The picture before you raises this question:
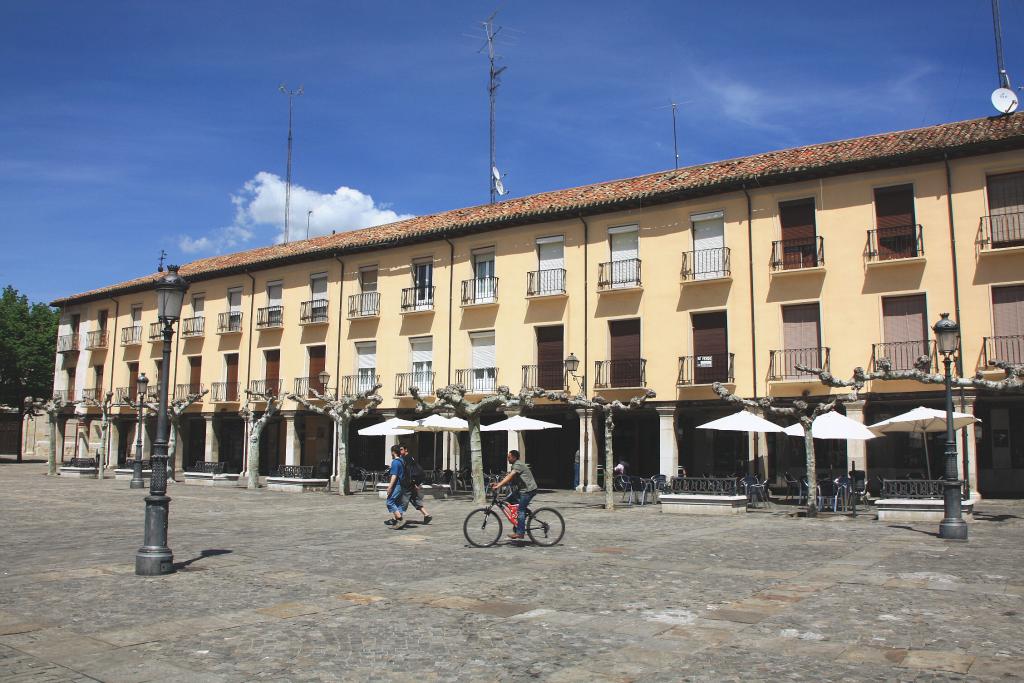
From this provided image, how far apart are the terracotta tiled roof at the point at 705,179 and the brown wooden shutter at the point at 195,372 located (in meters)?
4.85

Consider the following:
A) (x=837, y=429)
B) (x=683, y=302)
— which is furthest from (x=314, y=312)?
(x=837, y=429)

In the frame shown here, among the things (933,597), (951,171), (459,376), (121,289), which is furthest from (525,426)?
(121,289)

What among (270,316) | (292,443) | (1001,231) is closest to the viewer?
(1001,231)

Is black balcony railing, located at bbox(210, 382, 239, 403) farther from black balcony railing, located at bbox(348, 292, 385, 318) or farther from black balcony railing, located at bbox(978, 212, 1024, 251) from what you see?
black balcony railing, located at bbox(978, 212, 1024, 251)

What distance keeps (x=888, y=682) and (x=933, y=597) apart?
3.55m

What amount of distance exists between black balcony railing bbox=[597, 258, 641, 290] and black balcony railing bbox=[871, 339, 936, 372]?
7382 millimetres

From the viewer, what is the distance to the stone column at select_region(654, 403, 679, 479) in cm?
2488

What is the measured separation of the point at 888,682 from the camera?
18.4ft

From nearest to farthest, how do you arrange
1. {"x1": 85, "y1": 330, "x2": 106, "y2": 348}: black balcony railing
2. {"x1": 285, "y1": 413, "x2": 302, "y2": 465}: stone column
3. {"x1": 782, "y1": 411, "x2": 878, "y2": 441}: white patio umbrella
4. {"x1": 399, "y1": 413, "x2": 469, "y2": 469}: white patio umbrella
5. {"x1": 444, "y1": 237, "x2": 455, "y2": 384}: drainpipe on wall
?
{"x1": 782, "y1": 411, "x2": 878, "y2": 441}: white patio umbrella → {"x1": 399, "y1": 413, "x2": 469, "y2": 469}: white patio umbrella → {"x1": 444, "y1": 237, "x2": 455, "y2": 384}: drainpipe on wall → {"x1": 285, "y1": 413, "x2": 302, "y2": 465}: stone column → {"x1": 85, "y1": 330, "x2": 106, "y2": 348}: black balcony railing

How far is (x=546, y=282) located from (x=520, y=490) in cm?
1600

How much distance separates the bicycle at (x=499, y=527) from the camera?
41.9 ft

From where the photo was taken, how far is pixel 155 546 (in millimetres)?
9891

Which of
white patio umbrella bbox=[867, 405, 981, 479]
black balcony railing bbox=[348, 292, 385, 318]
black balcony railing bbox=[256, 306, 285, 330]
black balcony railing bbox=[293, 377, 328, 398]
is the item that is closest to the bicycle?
white patio umbrella bbox=[867, 405, 981, 479]

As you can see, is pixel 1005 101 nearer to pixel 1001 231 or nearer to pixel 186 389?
pixel 1001 231
